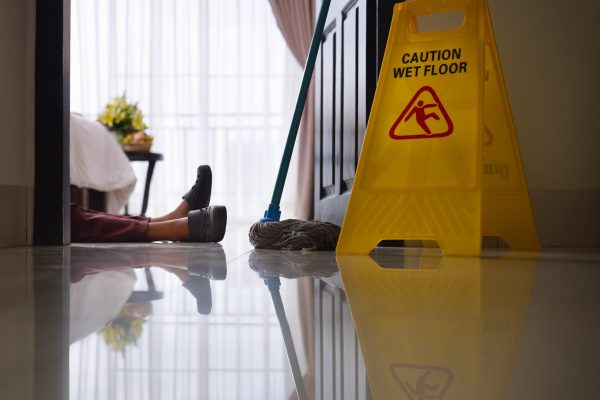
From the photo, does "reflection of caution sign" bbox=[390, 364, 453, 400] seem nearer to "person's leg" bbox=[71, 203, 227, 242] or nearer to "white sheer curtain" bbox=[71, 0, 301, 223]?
"person's leg" bbox=[71, 203, 227, 242]

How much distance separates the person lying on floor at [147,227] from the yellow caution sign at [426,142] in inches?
30.7

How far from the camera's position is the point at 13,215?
6.14 feet

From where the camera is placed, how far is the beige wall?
182cm

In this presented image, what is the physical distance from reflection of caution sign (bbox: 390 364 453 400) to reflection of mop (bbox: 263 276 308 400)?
5cm

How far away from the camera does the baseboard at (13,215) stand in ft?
5.94

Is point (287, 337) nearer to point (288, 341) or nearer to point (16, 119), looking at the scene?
point (288, 341)

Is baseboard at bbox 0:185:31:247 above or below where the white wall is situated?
below

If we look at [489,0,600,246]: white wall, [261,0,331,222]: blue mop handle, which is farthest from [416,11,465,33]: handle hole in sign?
[261,0,331,222]: blue mop handle

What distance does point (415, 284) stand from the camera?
2.85 feet

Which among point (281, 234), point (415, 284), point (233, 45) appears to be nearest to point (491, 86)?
point (281, 234)

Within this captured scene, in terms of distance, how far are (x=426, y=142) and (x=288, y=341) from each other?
1204 millimetres

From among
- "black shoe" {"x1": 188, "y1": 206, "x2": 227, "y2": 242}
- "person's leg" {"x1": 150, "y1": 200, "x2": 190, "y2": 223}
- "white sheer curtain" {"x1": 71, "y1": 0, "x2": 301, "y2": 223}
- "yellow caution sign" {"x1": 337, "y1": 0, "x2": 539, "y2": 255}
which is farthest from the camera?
"white sheer curtain" {"x1": 71, "y1": 0, "x2": 301, "y2": 223}

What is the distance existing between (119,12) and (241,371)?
19.3 ft

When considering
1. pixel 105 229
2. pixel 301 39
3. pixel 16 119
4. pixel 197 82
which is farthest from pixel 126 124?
pixel 16 119
